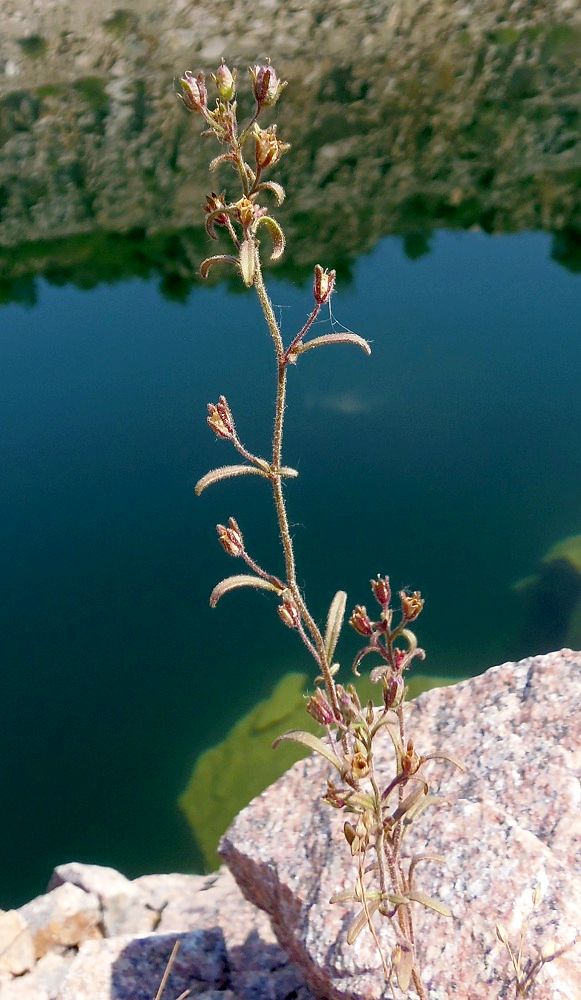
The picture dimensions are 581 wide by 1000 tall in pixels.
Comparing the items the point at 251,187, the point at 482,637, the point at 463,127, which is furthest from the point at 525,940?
the point at 463,127

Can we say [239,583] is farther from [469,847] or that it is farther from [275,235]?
[469,847]

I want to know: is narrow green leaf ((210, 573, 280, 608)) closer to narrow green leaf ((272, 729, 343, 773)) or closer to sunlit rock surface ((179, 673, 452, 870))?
narrow green leaf ((272, 729, 343, 773))

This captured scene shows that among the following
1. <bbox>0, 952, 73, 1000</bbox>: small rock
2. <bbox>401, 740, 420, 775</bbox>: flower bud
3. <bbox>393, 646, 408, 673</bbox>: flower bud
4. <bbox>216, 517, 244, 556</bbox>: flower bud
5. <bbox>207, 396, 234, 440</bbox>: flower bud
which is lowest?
<bbox>0, 952, 73, 1000</bbox>: small rock

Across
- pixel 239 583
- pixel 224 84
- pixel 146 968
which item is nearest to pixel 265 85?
pixel 224 84

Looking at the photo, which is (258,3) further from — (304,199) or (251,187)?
(251,187)

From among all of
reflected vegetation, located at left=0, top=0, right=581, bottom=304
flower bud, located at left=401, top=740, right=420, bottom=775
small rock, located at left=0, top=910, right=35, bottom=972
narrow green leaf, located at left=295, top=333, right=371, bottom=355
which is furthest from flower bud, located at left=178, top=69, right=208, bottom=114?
reflected vegetation, located at left=0, top=0, right=581, bottom=304

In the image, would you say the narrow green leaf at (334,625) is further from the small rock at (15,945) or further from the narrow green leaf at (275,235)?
the small rock at (15,945)

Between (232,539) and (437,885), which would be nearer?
(232,539)
